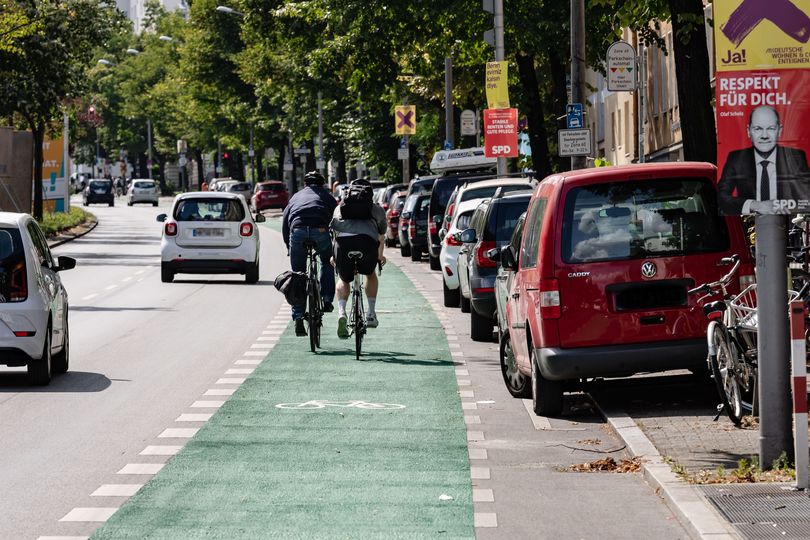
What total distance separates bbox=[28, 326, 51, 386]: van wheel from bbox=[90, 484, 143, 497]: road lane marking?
18.2 feet

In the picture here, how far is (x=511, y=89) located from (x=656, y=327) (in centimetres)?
2776

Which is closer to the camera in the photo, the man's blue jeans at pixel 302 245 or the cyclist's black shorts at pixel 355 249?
the cyclist's black shorts at pixel 355 249

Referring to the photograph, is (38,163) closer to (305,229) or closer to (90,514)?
(305,229)

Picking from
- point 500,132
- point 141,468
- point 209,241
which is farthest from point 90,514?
point 500,132

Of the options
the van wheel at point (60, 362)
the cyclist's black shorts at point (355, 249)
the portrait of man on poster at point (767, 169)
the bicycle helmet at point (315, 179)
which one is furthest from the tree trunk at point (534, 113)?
the portrait of man on poster at point (767, 169)

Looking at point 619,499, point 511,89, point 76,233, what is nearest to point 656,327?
point 619,499

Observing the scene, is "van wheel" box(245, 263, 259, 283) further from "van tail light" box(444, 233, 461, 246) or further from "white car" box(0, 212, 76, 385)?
"white car" box(0, 212, 76, 385)

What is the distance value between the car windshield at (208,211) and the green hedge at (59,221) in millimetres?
23303

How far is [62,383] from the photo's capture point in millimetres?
15250

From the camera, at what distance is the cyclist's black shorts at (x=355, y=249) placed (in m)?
17.7

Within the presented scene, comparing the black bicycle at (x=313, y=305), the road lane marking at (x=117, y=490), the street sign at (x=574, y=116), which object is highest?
the street sign at (x=574, y=116)

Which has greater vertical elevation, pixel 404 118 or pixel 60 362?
pixel 404 118

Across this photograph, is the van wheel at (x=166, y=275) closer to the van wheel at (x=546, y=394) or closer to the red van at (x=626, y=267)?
the van wheel at (x=546, y=394)

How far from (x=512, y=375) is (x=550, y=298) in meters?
2.08
